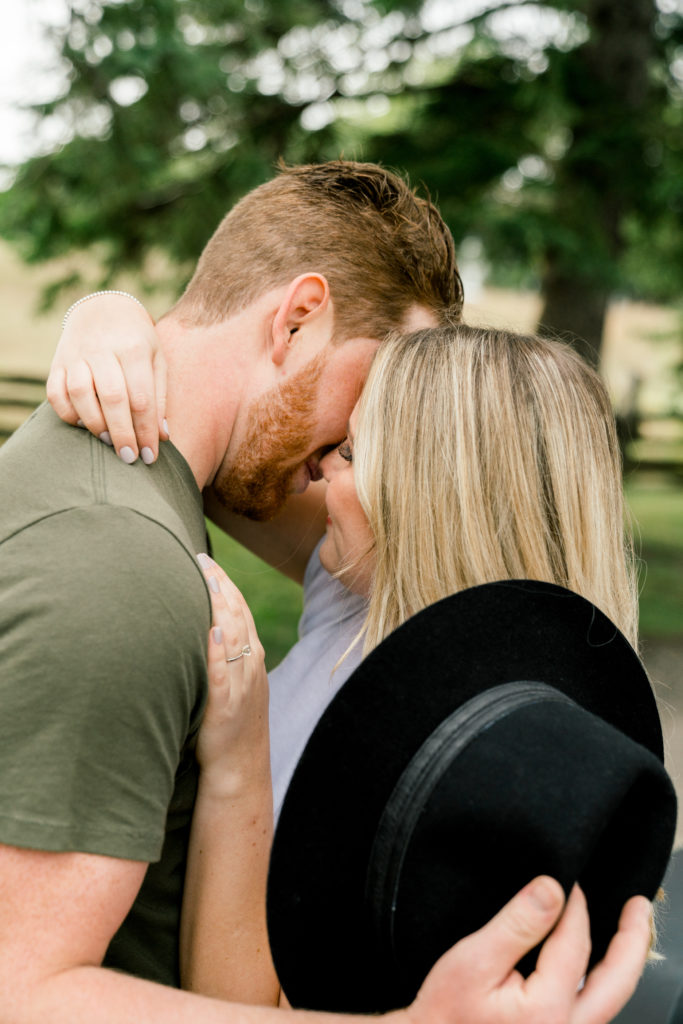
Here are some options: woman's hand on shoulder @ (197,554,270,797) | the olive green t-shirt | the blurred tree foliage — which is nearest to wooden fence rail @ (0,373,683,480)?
the blurred tree foliage

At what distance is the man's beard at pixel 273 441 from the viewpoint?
8.25 ft

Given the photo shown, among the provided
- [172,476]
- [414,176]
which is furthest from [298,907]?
[414,176]

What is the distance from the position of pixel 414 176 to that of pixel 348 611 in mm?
5916

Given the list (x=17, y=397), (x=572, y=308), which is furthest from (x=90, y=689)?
(x=17, y=397)

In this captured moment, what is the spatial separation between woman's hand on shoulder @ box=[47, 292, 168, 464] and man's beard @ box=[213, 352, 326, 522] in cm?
34

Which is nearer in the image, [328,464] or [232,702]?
[232,702]

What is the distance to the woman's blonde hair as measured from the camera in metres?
2.14

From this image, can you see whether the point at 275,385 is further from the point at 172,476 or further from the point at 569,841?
the point at 569,841

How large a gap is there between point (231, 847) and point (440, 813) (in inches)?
24.8

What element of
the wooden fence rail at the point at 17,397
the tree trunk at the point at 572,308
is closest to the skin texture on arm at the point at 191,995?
the tree trunk at the point at 572,308

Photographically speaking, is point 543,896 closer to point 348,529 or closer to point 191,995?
Result: point 191,995

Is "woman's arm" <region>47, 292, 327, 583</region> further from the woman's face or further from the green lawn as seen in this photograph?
the green lawn

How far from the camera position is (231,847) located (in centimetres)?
189

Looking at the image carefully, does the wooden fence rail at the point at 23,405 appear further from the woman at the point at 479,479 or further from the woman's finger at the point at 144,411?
the woman's finger at the point at 144,411
